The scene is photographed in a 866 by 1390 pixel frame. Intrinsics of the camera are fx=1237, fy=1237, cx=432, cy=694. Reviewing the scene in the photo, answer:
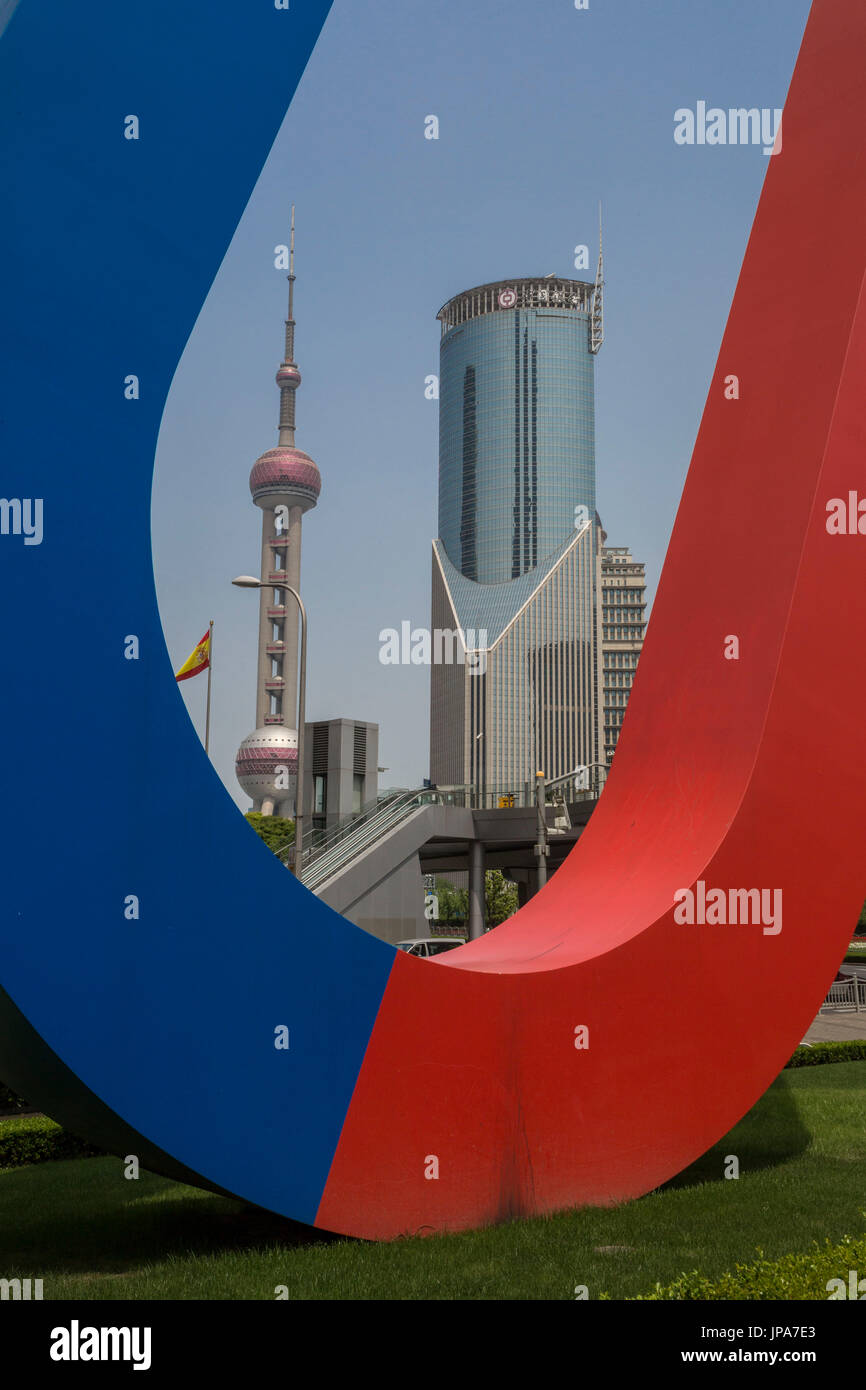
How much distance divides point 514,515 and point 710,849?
14668 cm

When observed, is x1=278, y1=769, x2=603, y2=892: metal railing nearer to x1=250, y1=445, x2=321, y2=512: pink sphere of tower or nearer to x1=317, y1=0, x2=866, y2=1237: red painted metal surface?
→ x1=317, y1=0, x2=866, y2=1237: red painted metal surface

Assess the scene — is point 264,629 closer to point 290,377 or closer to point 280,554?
point 280,554

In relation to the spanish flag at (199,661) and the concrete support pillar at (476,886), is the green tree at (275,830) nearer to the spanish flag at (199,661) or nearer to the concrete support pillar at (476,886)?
the concrete support pillar at (476,886)

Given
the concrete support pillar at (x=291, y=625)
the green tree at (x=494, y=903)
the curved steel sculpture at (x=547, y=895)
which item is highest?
the concrete support pillar at (x=291, y=625)

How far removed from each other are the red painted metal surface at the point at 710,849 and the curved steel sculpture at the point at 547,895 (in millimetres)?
23

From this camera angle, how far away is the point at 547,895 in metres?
9.81

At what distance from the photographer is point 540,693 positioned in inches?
5054

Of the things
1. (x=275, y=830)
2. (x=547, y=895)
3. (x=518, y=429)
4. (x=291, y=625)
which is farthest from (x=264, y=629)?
(x=547, y=895)

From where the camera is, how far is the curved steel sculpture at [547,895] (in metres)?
5.68

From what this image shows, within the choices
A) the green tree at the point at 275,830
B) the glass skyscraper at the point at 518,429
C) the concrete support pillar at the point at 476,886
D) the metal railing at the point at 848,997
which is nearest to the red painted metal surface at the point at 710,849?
the metal railing at the point at 848,997

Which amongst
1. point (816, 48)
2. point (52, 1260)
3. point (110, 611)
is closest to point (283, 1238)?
point (52, 1260)

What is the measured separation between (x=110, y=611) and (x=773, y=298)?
6593 mm

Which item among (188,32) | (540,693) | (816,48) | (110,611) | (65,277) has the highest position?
(540,693)

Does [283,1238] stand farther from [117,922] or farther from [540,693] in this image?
[540,693]
